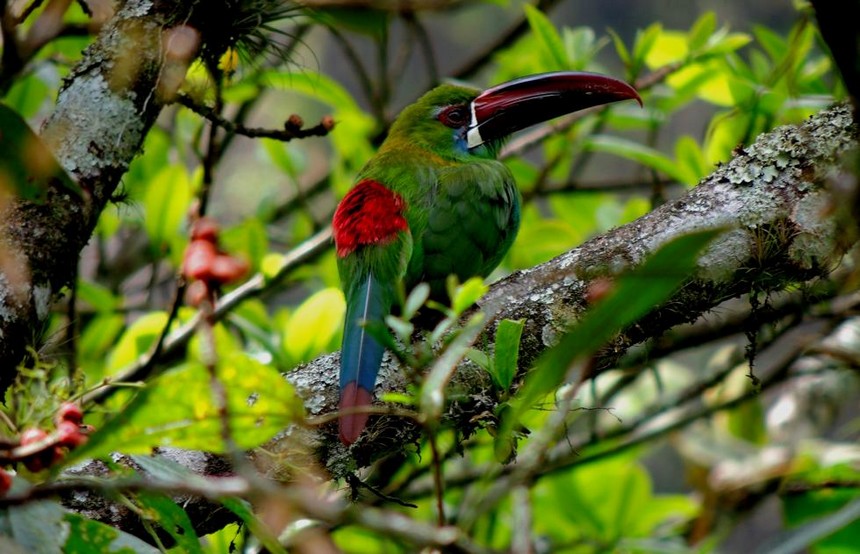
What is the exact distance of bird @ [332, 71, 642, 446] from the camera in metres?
2.72

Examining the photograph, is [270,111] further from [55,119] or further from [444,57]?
[55,119]

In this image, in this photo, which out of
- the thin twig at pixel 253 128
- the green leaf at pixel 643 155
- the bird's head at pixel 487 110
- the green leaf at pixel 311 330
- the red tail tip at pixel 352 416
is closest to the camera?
the red tail tip at pixel 352 416

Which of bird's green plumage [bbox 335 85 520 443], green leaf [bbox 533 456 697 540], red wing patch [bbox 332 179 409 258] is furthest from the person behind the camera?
green leaf [bbox 533 456 697 540]

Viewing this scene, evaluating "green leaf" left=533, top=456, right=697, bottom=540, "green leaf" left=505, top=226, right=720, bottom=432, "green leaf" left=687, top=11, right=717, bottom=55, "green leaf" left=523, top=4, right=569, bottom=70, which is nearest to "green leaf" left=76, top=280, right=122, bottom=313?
"green leaf" left=533, top=456, right=697, bottom=540

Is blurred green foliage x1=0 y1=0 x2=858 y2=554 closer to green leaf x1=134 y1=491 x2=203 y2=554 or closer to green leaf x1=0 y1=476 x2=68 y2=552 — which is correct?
green leaf x1=134 y1=491 x2=203 y2=554

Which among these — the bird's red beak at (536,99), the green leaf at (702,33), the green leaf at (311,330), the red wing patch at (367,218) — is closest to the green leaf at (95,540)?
the red wing patch at (367,218)

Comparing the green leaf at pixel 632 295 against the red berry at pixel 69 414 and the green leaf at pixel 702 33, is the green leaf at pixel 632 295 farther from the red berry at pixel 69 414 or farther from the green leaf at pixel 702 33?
the green leaf at pixel 702 33

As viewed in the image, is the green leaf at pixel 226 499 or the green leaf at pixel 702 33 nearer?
the green leaf at pixel 226 499

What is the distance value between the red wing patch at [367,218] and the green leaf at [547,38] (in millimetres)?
920

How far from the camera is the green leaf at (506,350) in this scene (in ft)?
5.61

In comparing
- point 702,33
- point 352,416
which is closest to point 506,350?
point 352,416

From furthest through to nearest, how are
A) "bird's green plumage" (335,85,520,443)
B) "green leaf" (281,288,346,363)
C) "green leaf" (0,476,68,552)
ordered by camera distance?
"green leaf" (281,288,346,363)
"bird's green plumage" (335,85,520,443)
"green leaf" (0,476,68,552)

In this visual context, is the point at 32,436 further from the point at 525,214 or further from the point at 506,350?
the point at 525,214

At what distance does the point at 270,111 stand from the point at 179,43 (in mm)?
5660
